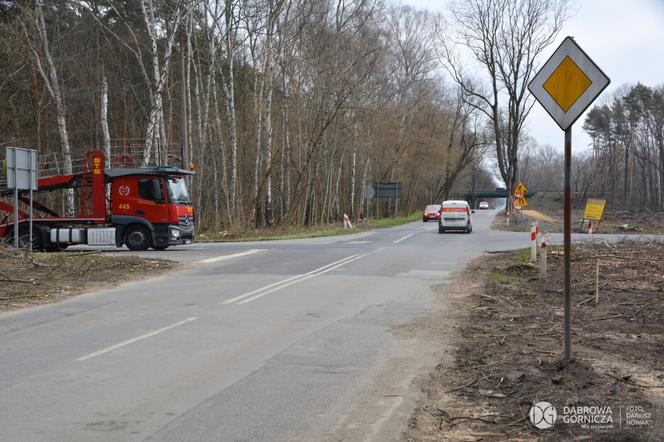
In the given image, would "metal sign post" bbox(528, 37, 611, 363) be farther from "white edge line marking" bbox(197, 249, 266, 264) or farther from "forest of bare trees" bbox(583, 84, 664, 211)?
"forest of bare trees" bbox(583, 84, 664, 211)

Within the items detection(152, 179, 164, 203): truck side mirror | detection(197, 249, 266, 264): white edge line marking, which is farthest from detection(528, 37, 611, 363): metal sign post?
detection(152, 179, 164, 203): truck side mirror

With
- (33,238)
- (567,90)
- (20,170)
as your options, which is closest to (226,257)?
(20,170)

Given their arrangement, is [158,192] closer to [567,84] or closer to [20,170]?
[20,170]

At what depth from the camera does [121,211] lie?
79.1 feet

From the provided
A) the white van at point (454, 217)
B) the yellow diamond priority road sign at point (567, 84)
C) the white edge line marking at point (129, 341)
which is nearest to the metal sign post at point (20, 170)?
the white edge line marking at point (129, 341)

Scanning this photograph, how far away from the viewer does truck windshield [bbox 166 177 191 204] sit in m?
23.9

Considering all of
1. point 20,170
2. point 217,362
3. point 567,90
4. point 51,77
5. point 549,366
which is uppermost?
point 51,77

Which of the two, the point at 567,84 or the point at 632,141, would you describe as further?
the point at 632,141

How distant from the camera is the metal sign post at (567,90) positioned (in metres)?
6.59

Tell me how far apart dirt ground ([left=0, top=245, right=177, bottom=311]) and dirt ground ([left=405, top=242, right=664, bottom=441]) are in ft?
26.1

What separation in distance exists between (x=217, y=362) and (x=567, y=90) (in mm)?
4858

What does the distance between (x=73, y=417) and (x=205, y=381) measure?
146 cm

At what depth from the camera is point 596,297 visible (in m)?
11.2

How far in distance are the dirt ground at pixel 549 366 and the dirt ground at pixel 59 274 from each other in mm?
7968
